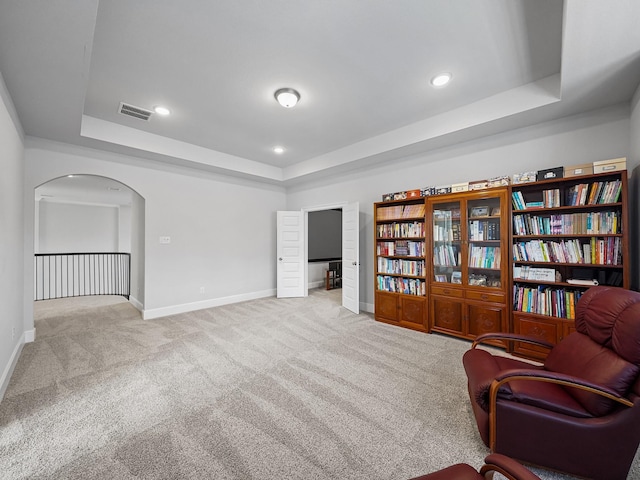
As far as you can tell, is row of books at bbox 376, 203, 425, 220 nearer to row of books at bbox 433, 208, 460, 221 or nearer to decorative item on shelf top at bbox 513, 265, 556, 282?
Result: row of books at bbox 433, 208, 460, 221

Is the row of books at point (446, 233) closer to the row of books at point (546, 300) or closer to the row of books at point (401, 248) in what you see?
the row of books at point (401, 248)

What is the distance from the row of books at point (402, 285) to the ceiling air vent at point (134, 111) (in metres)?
4.14

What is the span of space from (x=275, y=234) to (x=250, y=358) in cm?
382

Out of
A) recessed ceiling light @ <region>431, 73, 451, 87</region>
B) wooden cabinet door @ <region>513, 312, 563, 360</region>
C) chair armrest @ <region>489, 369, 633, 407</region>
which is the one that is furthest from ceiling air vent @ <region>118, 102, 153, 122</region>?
wooden cabinet door @ <region>513, 312, 563, 360</region>

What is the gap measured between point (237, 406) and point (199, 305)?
3375 millimetres

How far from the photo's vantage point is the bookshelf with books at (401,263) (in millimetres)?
4000

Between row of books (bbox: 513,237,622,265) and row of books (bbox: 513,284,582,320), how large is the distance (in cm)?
34

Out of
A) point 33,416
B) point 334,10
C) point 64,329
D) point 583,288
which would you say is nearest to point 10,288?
point 33,416

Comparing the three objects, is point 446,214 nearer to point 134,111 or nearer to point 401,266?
point 401,266

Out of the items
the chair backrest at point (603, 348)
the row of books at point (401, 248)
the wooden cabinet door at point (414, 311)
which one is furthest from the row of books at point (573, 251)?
the wooden cabinet door at point (414, 311)

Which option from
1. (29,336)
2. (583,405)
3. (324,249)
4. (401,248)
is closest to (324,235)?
(324,249)

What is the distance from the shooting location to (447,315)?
12.1 feet

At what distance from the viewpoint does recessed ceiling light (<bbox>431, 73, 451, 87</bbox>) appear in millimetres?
2742

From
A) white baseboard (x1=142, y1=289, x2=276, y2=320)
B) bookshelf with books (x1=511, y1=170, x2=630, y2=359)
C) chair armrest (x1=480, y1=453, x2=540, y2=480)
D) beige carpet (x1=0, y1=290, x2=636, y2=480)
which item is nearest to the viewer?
chair armrest (x1=480, y1=453, x2=540, y2=480)
